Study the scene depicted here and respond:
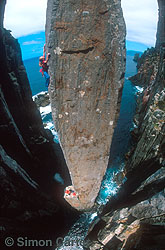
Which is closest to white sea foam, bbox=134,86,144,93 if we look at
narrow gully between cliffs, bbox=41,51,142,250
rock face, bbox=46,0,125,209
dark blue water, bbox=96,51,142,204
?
narrow gully between cliffs, bbox=41,51,142,250

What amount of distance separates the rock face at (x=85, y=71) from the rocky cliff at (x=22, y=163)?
2302 millimetres

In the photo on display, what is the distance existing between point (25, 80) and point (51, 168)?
222 inches

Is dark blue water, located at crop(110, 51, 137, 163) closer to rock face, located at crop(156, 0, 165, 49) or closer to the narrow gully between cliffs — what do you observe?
the narrow gully between cliffs

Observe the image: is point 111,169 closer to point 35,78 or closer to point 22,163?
point 22,163

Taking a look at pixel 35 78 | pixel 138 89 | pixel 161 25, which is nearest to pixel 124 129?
pixel 138 89

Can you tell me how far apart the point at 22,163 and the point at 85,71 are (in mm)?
5344

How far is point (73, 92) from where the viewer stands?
338 cm

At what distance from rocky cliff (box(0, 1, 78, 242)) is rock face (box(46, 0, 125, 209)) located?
2302 millimetres

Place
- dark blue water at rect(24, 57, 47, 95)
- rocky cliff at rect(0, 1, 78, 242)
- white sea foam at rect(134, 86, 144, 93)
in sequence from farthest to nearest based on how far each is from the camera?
white sea foam at rect(134, 86, 144, 93) → dark blue water at rect(24, 57, 47, 95) → rocky cliff at rect(0, 1, 78, 242)

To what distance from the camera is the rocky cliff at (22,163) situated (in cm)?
470

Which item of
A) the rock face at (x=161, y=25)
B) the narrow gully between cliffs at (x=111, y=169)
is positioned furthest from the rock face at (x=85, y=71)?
the rock face at (x=161, y=25)

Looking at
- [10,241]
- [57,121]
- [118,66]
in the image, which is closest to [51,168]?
[10,241]

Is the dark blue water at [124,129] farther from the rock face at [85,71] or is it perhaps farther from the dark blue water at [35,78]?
the dark blue water at [35,78]

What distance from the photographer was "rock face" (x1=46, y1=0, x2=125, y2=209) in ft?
9.41
